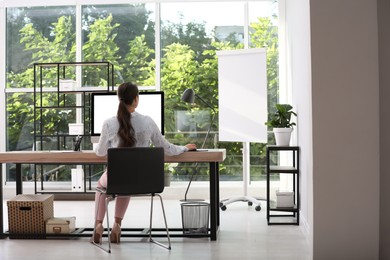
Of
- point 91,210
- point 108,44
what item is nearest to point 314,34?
point 91,210

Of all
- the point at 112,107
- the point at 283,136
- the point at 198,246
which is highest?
the point at 112,107

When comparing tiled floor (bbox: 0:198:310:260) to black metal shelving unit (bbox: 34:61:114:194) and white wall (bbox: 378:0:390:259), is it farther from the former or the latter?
black metal shelving unit (bbox: 34:61:114:194)

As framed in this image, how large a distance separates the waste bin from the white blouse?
511mm

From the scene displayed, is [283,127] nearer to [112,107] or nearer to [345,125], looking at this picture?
[112,107]

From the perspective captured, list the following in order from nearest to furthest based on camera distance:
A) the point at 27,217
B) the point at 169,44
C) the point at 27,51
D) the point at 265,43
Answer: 1. the point at 27,217
2. the point at 265,43
3. the point at 169,44
4. the point at 27,51

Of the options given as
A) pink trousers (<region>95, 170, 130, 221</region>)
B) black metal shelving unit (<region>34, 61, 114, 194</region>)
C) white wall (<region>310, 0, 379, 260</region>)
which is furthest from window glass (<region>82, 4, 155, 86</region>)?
white wall (<region>310, 0, 379, 260</region>)

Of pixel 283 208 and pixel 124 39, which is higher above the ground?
pixel 124 39

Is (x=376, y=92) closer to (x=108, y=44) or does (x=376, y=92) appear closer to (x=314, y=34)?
(x=314, y=34)

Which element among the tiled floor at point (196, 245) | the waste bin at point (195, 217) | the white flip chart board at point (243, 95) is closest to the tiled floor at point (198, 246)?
the tiled floor at point (196, 245)

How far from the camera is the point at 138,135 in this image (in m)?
4.64

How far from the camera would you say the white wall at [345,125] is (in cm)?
377

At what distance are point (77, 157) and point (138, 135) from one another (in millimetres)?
496

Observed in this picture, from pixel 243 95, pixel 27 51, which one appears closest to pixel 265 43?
pixel 243 95

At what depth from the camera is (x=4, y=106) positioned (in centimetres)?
809
